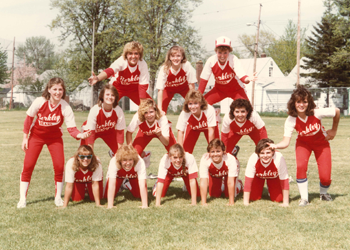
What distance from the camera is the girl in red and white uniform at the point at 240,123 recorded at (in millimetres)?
6297

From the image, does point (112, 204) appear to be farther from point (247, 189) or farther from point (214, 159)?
point (247, 189)

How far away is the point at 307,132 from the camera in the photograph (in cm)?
593

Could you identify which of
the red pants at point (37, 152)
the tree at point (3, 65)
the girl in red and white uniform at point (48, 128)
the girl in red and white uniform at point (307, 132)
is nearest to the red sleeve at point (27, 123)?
the girl in red and white uniform at point (48, 128)

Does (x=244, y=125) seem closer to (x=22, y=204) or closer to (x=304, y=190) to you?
(x=304, y=190)

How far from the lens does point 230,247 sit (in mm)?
4117

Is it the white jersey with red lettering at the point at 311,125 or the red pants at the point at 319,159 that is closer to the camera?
the white jersey with red lettering at the point at 311,125

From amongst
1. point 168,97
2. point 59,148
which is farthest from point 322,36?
point 59,148

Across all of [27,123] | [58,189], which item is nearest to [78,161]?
[58,189]

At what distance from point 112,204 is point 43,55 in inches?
3427

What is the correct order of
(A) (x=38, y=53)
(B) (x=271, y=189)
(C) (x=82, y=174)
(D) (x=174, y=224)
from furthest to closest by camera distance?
(A) (x=38, y=53) < (B) (x=271, y=189) < (C) (x=82, y=174) < (D) (x=174, y=224)

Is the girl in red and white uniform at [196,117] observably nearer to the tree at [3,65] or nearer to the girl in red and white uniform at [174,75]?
the girl in red and white uniform at [174,75]

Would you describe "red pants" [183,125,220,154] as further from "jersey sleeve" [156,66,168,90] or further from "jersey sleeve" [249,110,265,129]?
"jersey sleeve" [156,66,168,90]

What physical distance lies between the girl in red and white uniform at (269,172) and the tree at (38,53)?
8503 cm

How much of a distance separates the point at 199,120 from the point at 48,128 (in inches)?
99.2
